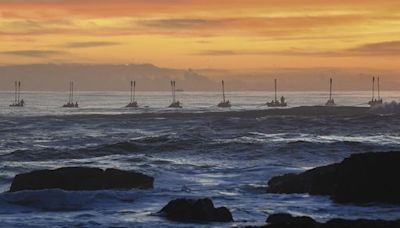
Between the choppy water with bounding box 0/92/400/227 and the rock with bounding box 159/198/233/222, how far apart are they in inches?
17.9

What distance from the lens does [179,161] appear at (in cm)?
4950

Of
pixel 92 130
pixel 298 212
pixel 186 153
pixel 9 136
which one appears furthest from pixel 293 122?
pixel 298 212

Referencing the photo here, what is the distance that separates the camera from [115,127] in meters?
97.8

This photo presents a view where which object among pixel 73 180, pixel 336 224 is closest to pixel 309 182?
pixel 73 180

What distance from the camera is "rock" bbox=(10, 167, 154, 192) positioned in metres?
31.2

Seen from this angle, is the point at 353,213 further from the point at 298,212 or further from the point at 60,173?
the point at 60,173

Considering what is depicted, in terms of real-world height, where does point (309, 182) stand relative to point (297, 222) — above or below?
below

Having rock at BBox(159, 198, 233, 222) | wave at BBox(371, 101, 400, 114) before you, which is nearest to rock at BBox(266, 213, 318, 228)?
rock at BBox(159, 198, 233, 222)

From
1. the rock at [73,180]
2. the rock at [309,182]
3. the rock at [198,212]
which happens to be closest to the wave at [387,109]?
the rock at [309,182]

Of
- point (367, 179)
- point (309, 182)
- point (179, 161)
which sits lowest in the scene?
point (179, 161)

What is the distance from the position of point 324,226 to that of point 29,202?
A: 42.9 feet

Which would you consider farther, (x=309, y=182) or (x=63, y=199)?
(x=309, y=182)

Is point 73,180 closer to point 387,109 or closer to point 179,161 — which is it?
point 179,161

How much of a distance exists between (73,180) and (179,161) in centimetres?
1845
